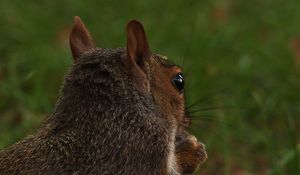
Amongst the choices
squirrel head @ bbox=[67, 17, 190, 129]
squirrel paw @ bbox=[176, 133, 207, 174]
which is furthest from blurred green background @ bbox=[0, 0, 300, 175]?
squirrel head @ bbox=[67, 17, 190, 129]

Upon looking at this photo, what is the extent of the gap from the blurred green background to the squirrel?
1127mm

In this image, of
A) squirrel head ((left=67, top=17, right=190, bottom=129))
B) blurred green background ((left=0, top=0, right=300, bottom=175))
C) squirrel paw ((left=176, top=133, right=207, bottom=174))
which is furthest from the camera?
blurred green background ((left=0, top=0, right=300, bottom=175))

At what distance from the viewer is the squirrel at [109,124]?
3.69m

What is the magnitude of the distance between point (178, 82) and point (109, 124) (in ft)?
1.94

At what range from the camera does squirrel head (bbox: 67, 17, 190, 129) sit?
3.89 meters

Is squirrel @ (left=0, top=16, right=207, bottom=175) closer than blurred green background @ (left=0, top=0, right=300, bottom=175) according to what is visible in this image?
Yes

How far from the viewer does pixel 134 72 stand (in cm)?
393

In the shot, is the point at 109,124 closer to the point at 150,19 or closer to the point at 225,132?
the point at 225,132

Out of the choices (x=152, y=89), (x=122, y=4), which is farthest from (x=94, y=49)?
(x=122, y=4)

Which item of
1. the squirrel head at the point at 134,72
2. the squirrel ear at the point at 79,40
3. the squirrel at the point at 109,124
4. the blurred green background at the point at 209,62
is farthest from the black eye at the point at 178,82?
the blurred green background at the point at 209,62

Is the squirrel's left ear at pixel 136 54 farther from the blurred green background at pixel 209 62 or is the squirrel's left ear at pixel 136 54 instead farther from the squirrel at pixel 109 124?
the blurred green background at pixel 209 62

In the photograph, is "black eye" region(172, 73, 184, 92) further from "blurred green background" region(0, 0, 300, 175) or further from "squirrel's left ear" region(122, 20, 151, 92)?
"blurred green background" region(0, 0, 300, 175)

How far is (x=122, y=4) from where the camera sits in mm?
8031

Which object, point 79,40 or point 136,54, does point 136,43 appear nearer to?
point 136,54
